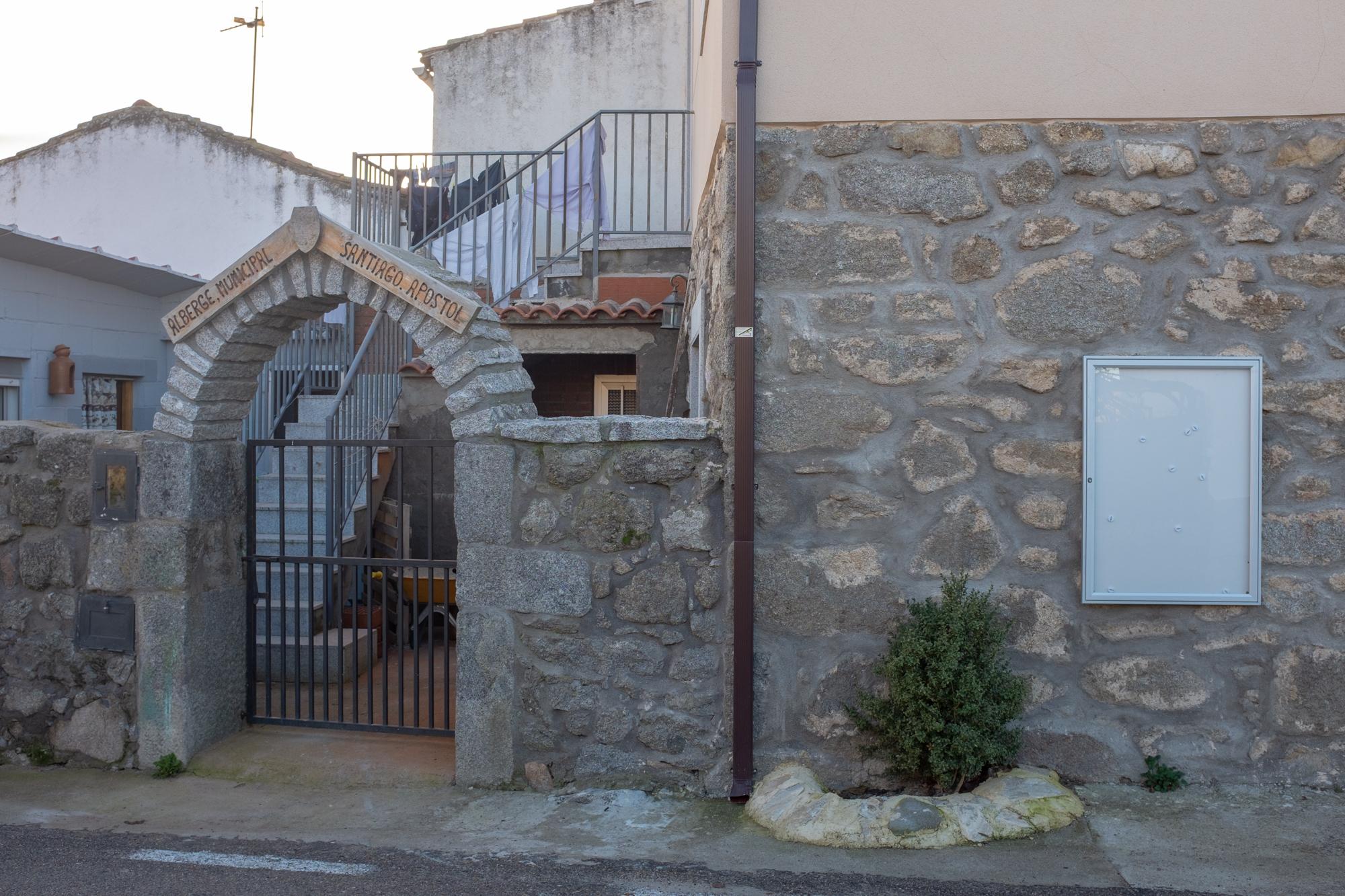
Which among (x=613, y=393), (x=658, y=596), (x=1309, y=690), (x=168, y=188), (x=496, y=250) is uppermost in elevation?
Answer: (x=168, y=188)

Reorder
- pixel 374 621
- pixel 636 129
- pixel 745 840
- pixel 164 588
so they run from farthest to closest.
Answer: pixel 636 129
pixel 374 621
pixel 164 588
pixel 745 840

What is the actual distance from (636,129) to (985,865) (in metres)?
9.27

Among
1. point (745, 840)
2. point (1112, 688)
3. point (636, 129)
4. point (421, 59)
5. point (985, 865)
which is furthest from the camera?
point (421, 59)

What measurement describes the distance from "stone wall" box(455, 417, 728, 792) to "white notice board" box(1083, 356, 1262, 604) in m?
1.50

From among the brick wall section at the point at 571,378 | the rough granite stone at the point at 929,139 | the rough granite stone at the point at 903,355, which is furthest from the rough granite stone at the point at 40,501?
the brick wall section at the point at 571,378

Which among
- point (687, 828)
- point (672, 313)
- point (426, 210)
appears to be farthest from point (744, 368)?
point (426, 210)

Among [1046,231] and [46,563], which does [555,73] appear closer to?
[46,563]

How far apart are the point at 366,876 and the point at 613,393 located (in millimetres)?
6551

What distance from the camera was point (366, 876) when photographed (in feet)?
12.5

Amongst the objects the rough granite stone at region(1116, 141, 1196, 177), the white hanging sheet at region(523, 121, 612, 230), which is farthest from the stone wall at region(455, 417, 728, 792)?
the white hanging sheet at region(523, 121, 612, 230)

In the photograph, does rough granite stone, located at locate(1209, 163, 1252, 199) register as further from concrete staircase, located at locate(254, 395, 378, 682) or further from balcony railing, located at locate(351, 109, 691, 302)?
balcony railing, located at locate(351, 109, 691, 302)

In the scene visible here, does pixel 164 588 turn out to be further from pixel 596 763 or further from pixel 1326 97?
pixel 1326 97

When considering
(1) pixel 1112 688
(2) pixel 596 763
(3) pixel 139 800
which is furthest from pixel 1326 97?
(3) pixel 139 800

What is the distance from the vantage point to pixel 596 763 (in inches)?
179
